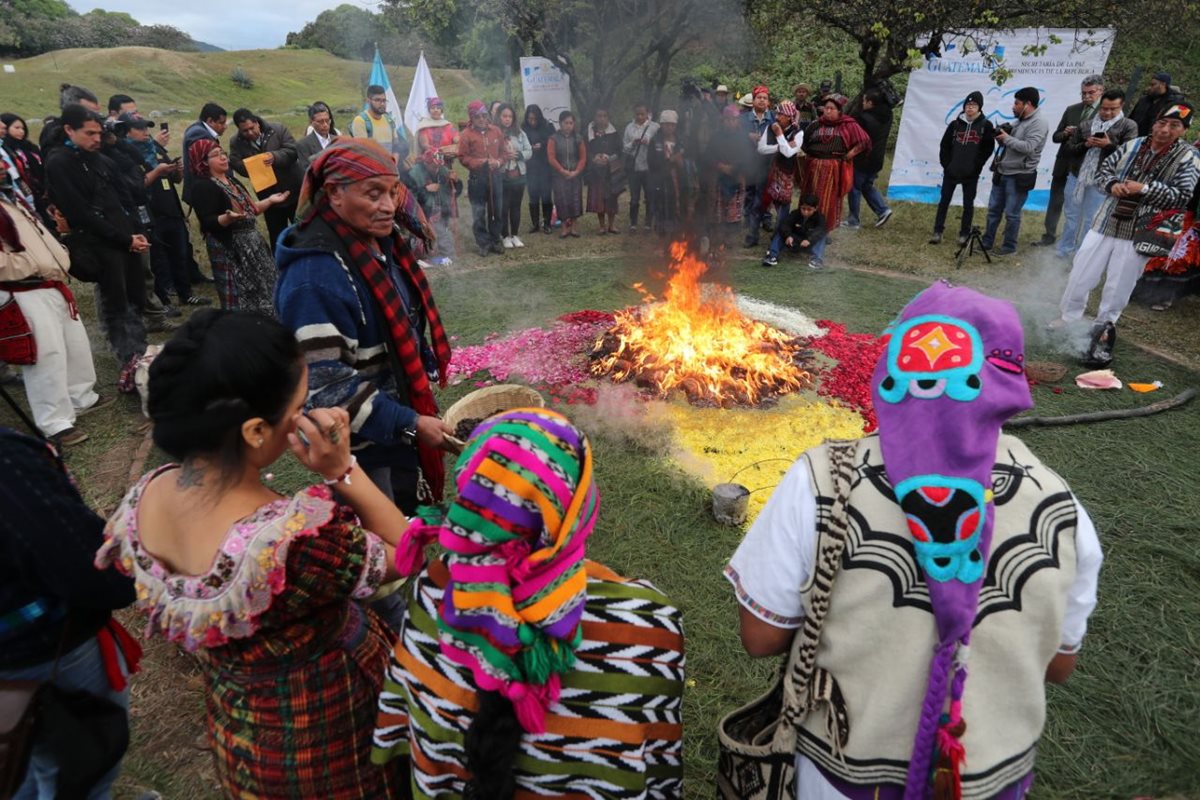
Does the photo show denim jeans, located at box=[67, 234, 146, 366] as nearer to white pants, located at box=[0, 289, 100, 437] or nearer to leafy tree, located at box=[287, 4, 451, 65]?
white pants, located at box=[0, 289, 100, 437]

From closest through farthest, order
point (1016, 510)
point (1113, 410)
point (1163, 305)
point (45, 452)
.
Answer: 1. point (1016, 510)
2. point (45, 452)
3. point (1113, 410)
4. point (1163, 305)

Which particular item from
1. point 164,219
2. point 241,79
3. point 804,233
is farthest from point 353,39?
point 804,233

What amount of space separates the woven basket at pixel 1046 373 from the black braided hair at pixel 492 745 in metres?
6.34

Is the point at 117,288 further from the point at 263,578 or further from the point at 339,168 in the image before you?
the point at 263,578

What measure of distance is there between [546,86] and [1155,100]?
10725 millimetres

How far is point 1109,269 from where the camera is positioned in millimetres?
6598

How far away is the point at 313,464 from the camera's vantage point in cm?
194

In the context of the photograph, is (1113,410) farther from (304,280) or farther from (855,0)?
(855,0)

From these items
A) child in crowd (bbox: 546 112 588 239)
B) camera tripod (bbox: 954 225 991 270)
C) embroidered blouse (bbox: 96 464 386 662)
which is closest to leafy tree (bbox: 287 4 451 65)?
child in crowd (bbox: 546 112 588 239)

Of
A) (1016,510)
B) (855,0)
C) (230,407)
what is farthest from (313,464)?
(855,0)

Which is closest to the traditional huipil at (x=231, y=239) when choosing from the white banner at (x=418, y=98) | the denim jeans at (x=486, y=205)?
the denim jeans at (x=486, y=205)

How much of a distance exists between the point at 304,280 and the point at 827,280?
8.05 metres

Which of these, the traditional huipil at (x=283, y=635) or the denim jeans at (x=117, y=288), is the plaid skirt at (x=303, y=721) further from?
the denim jeans at (x=117, y=288)

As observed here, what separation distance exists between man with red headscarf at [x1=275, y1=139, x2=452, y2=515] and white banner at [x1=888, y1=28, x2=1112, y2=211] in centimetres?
1171
